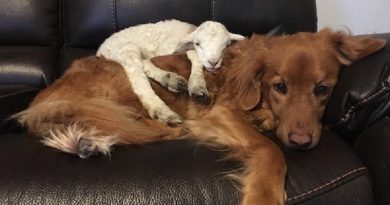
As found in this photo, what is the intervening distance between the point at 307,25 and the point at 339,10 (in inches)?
19.9

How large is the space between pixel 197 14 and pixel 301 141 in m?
0.96

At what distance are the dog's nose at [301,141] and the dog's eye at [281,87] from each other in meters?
0.19

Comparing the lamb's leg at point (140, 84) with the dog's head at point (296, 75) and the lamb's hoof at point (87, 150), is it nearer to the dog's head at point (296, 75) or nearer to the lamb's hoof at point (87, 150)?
the dog's head at point (296, 75)

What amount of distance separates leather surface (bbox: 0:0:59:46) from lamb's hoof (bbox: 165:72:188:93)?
2.38 feet

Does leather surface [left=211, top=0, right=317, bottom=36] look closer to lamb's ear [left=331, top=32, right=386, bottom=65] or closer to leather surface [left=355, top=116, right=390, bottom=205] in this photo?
lamb's ear [left=331, top=32, right=386, bottom=65]

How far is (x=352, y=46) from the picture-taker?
4.71 feet

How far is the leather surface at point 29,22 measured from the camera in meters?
1.95

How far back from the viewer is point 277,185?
1.07 m

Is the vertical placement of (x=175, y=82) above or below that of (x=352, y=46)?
below

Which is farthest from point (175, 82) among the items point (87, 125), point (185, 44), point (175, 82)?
point (87, 125)

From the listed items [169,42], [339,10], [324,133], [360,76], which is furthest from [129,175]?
[339,10]

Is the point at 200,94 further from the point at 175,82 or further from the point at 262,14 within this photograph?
the point at 262,14

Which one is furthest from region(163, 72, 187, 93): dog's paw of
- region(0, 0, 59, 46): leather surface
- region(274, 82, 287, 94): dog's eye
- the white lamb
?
region(0, 0, 59, 46): leather surface

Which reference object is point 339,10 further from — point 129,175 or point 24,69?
point 129,175
